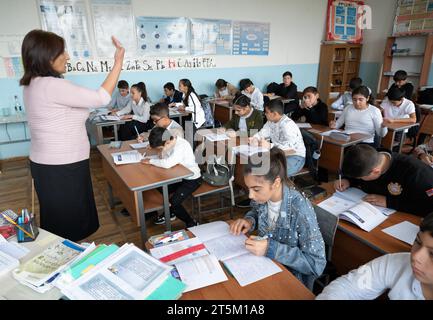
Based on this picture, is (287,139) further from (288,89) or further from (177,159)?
(288,89)

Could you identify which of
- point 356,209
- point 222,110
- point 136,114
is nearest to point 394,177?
point 356,209

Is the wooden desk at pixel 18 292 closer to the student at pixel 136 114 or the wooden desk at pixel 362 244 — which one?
the wooden desk at pixel 362 244

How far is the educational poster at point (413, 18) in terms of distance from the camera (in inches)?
246

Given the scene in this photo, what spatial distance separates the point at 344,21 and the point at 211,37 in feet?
12.3

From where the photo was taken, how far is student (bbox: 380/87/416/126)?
3.79m

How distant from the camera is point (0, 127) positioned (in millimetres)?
4594

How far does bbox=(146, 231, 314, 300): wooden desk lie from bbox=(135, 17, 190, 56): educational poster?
16.8ft

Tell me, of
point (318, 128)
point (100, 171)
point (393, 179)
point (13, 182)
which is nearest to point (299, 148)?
point (318, 128)

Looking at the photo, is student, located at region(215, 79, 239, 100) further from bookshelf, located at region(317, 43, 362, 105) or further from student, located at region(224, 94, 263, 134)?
bookshelf, located at region(317, 43, 362, 105)

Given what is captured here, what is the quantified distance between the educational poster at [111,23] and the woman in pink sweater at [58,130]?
3.86 meters

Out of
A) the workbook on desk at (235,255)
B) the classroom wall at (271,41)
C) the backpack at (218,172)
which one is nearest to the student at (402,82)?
the classroom wall at (271,41)

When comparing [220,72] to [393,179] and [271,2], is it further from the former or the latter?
[393,179]

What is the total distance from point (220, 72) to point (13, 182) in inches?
164

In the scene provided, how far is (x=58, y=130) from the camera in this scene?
1.64 meters
